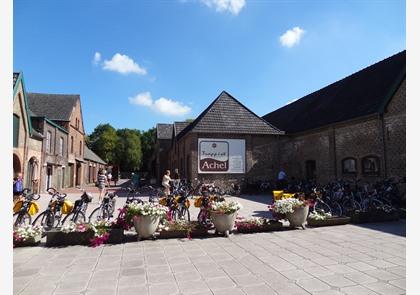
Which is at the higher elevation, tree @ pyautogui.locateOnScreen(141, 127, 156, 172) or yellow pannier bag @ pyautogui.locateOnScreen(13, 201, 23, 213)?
tree @ pyautogui.locateOnScreen(141, 127, 156, 172)

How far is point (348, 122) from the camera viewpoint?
53.7 ft

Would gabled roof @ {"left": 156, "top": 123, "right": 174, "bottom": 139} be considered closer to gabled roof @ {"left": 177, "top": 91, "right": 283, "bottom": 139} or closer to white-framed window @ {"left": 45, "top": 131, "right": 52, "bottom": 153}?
white-framed window @ {"left": 45, "top": 131, "right": 52, "bottom": 153}

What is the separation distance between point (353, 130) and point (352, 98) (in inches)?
127

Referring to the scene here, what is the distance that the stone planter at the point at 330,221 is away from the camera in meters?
8.30

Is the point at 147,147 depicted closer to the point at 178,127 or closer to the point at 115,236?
the point at 178,127

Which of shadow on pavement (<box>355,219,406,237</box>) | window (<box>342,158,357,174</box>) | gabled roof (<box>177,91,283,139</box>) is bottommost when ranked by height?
shadow on pavement (<box>355,219,406,237</box>)

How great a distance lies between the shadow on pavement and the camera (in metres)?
7.60

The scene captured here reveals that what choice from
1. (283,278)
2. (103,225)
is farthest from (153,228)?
(283,278)

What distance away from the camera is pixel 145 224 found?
6.75 m

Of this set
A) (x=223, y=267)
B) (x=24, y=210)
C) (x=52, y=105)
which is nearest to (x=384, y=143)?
(x=223, y=267)

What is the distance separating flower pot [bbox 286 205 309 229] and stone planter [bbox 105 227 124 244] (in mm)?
4532

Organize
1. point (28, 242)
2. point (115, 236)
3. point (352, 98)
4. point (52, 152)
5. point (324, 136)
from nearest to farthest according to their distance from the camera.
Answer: point (28, 242), point (115, 236), point (352, 98), point (324, 136), point (52, 152)

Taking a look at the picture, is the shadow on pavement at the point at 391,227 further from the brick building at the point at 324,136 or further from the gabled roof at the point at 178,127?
the gabled roof at the point at 178,127

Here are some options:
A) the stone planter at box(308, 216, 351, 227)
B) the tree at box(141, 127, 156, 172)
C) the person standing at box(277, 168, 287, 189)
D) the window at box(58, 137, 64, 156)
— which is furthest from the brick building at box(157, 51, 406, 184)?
the tree at box(141, 127, 156, 172)
